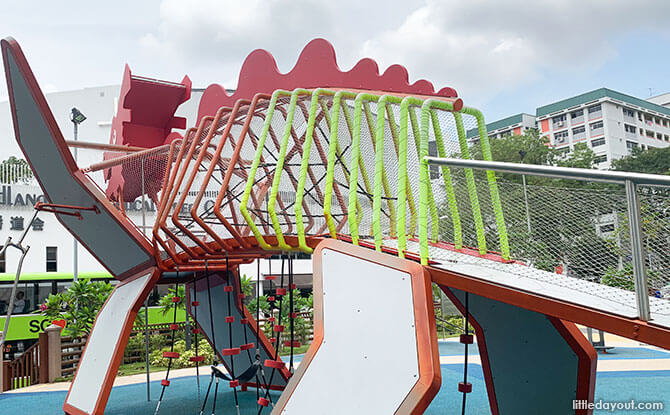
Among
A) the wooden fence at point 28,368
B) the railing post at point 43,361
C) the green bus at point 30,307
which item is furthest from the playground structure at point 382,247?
the green bus at point 30,307

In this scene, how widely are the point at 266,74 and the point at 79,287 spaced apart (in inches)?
464

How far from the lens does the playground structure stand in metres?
4.10

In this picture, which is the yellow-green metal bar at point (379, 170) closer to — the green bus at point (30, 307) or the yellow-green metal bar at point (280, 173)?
the yellow-green metal bar at point (280, 173)

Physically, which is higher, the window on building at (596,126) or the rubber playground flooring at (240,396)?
the window on building at (596,126)

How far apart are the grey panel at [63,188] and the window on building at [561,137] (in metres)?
59.6

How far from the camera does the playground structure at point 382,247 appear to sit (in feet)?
13.4

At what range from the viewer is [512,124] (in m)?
64.9

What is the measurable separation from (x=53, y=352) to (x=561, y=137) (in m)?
58.1

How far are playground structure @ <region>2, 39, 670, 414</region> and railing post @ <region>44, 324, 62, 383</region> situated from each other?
575cm

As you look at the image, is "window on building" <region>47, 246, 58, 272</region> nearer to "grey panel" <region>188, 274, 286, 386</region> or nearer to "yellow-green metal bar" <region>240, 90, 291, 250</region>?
"grey panel" <region>188, 274, 286, 386</region>

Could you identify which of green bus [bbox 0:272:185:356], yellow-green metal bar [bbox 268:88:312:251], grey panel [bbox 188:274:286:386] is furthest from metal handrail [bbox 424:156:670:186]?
green bus [bbox 0:272:185:356]

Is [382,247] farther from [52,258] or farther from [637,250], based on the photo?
[52,258]

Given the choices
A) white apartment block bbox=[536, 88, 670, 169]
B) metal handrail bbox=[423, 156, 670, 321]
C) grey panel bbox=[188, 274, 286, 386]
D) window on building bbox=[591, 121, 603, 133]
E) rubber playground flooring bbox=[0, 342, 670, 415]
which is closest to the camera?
metal handrail bbox=[423, 156, 670, 321]

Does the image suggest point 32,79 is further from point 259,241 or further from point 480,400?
point 480,400
